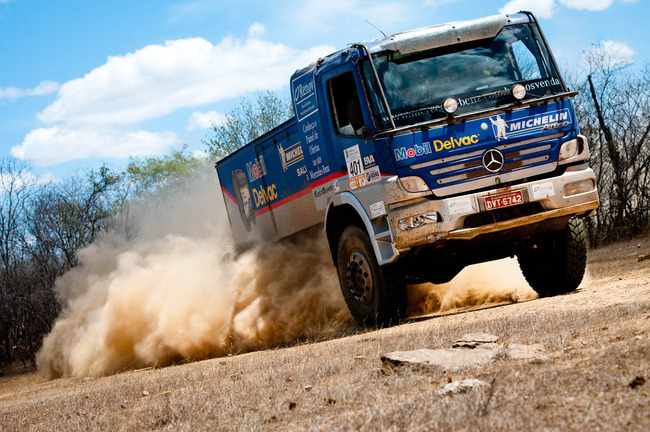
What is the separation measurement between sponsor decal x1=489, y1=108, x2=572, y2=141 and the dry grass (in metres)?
1.86

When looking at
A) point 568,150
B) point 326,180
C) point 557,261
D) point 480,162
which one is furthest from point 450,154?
point 557,261

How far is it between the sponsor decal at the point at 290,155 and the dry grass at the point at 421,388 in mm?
3041

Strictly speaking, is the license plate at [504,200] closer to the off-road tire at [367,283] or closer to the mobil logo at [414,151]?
the mobil logo at [414,151]

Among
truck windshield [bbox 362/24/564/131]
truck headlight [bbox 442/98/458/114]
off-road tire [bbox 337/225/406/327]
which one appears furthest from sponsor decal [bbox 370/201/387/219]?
truck headlight [bbox 442/98/458/114]

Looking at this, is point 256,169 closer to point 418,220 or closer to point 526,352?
point 418,220

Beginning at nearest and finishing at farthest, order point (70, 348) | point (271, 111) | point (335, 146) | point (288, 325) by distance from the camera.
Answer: point (335, 146) → point (288, 325) → point (70, 348) → point (271, 111)

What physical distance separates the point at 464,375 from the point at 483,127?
390 centimetres

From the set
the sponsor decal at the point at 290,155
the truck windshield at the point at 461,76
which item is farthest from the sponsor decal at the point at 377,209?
the sponsor decal at the point at 290,155

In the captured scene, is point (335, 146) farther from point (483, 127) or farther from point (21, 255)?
point (21, 255)

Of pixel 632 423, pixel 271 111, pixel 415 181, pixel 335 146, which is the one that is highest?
pixel 271 111

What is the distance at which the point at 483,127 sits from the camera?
27.3ft

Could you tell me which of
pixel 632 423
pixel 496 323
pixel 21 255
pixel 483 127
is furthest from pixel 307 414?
pixel 21 255

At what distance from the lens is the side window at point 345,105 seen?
882 cm

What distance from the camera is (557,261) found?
31.5ft
